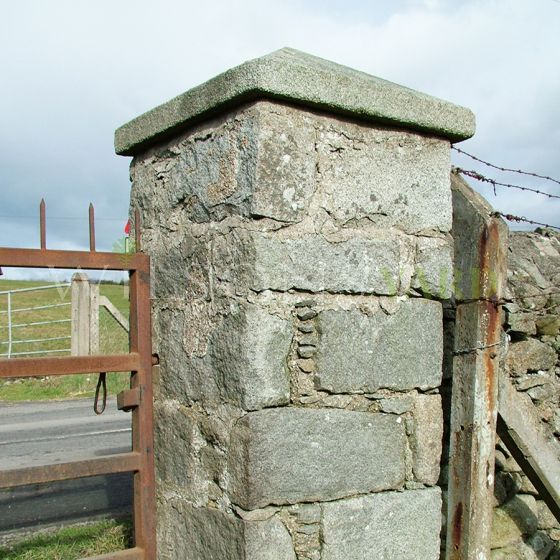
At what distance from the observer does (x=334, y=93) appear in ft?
7.99

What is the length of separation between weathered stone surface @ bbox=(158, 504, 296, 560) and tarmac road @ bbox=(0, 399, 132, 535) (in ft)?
5.75

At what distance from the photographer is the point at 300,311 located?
2.38 meters

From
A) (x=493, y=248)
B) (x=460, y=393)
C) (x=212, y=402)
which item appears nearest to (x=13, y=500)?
(x=212, y=402)

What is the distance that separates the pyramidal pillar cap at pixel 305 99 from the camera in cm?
230

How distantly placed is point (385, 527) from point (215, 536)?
0.63m

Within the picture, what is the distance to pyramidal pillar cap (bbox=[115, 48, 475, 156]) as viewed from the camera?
7.54 feet

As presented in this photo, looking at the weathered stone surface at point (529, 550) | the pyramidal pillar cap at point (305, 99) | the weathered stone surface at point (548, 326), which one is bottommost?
the weathered stone surface at point (529, 550)

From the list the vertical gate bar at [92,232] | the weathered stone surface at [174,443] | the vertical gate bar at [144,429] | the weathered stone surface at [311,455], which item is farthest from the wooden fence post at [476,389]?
the vertical gate bar at [92,232]

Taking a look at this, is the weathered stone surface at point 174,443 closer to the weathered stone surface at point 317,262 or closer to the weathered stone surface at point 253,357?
the weathered stone surface at point 253,357

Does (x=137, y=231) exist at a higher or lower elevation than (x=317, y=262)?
higher

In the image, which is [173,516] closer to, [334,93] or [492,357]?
[492,357]

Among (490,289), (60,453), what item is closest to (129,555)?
(490,289)

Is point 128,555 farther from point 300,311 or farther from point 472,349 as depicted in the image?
point 472,349

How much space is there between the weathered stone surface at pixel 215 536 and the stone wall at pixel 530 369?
5.19 ft
